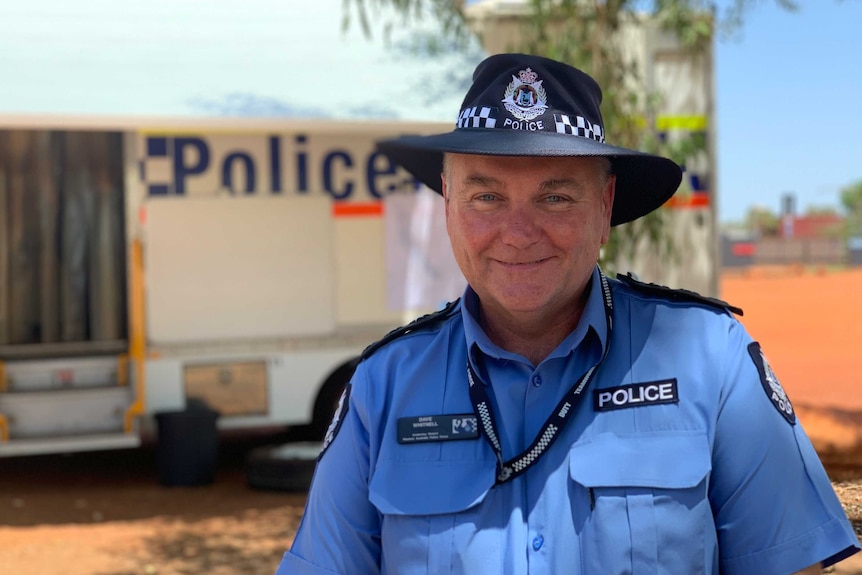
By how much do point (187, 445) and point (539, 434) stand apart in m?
6.40

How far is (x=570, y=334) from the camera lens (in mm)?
1932

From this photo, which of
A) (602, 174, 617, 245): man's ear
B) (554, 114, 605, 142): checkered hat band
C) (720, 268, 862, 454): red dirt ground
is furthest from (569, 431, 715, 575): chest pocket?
(720, 268, 862, 454): red dirt ground

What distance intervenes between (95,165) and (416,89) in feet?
9.19

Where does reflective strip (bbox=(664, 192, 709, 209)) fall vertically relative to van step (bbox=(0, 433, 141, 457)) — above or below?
above

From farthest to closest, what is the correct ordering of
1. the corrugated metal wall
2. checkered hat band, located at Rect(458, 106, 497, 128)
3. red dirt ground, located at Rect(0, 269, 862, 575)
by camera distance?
1. the corrugated metal wall
2. red dirt ground, located at Rect(0, 269, 862, 575)
3. checkered hat band, located at Rect(458, 106, 497, 128)

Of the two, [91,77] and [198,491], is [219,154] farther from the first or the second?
[198,491]

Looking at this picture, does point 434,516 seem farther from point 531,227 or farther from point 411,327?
point 531,227

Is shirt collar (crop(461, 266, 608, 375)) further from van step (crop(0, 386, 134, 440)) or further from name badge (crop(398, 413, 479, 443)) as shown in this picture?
van step (crop(0, 386, 134, 440))

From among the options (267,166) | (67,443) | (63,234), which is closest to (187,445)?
(67,443)

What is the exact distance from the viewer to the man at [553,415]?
1.73m

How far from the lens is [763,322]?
20.4 metres

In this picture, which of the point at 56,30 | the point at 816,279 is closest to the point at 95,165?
the point at 56,30

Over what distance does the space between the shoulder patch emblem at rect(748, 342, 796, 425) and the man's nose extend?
0.42 meters

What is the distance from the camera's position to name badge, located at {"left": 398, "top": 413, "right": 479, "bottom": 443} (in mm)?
1869
